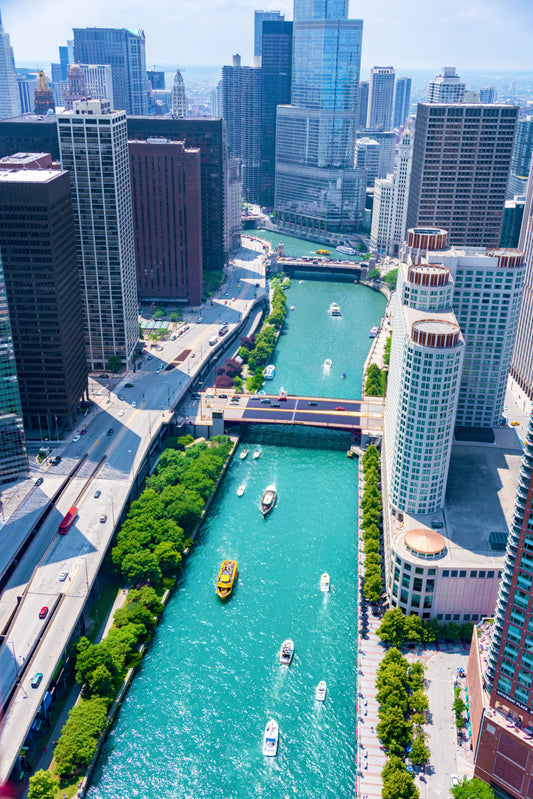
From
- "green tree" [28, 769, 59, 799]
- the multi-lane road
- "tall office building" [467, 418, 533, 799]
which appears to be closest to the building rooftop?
"tall office building" [467, 418, 533, 799]

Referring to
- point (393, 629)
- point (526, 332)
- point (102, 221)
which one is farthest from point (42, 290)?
point (526, 332)

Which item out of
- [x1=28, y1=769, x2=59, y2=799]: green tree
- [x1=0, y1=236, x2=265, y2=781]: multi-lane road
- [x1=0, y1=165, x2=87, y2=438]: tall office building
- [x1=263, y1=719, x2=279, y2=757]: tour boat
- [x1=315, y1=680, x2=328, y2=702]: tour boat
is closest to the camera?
[x1=28, y1=769, x2=59, y2=799]: green tree

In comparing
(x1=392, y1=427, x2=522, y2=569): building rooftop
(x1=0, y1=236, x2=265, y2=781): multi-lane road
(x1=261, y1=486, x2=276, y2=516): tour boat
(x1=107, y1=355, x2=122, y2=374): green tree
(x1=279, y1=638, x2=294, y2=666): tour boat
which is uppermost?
(x1=392, y1=427, x2=522, y2=569): building rooftop

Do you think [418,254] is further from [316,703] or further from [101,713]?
[101,713]

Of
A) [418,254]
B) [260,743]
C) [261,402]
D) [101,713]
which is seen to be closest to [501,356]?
[418,254]

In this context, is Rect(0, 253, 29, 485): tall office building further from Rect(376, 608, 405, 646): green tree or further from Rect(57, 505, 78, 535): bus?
Rect(376, 608, 405, 646): green tree

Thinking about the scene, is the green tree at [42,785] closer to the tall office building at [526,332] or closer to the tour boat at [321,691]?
the tour boat at [321,691]
